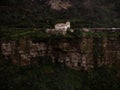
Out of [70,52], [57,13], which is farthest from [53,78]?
[57,13]

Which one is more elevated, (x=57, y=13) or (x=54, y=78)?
(x=57, y=13)

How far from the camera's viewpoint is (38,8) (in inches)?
1022

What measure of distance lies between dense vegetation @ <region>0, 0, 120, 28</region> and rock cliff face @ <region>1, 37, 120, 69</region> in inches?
142

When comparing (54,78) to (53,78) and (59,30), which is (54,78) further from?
(59,30)

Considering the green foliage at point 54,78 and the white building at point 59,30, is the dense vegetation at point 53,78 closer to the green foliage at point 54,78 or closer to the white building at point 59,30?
the green foliage at point 54,78

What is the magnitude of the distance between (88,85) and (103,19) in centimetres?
883

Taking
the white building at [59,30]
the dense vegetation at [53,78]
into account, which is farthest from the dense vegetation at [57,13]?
the dense vegetation at [53,78]

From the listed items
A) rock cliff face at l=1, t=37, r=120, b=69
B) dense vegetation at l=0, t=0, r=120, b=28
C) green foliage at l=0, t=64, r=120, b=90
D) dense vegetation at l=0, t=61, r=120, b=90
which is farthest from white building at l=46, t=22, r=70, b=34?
dense vegetation at l=0, t=0, r=120, b=28

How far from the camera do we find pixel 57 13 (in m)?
25.8

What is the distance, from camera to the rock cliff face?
19.2 metres

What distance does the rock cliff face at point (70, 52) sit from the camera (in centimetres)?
1917

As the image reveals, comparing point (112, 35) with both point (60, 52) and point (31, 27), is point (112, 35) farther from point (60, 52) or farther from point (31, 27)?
point (31, 27)

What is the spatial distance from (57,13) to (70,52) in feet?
22.0

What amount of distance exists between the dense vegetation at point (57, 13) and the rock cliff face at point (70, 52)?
3618 millimetres
